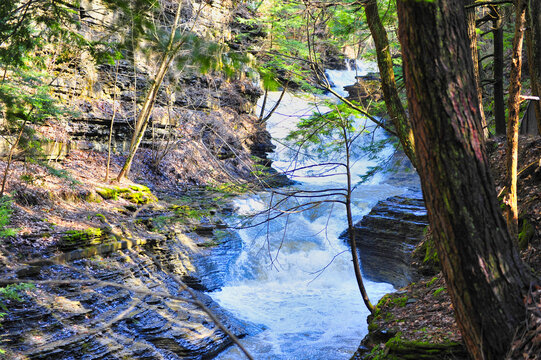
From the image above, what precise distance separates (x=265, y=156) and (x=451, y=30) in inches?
670

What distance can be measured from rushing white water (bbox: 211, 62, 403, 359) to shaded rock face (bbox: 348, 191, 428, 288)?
46cm

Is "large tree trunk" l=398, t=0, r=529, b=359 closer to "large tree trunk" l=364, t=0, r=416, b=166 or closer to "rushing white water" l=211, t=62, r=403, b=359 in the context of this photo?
"large tree trunk" l=364, t=0, r=416, b=166

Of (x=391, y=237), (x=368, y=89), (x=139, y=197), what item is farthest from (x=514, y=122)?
(x=139, y=197)

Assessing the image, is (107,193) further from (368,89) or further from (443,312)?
(443,312)

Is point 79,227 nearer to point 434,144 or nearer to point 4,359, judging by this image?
point 4,359

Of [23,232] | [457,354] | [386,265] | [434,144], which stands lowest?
[386,265]

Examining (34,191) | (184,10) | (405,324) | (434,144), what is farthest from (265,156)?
(434,144)

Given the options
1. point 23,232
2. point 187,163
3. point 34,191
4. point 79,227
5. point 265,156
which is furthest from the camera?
point 265,156

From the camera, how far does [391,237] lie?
35.1 feet

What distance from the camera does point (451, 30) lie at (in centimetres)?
243

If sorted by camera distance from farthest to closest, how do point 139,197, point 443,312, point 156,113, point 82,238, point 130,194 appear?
point 156,113 → point 139,197 → point 130,194 → point 82,238 → point 443,312

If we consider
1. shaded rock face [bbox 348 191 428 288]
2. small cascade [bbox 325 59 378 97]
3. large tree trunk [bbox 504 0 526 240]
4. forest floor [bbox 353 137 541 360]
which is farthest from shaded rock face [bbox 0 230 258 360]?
small cascade [bbox 325 59 378 97]

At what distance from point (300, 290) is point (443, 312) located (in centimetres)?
575

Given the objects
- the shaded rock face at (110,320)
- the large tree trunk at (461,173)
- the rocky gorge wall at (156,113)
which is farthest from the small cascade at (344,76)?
the large tree trunk at (461,173)
